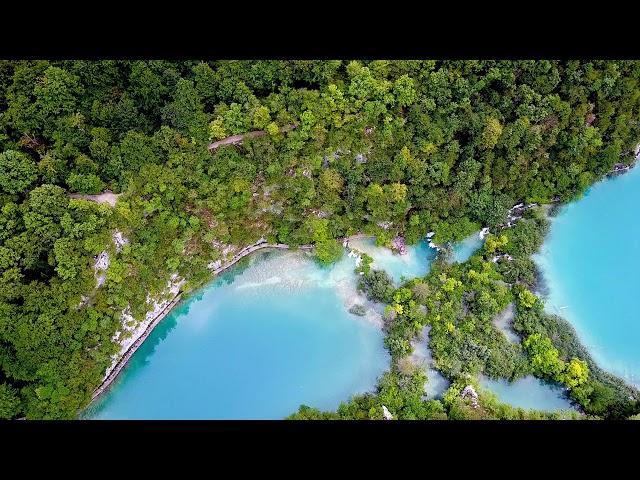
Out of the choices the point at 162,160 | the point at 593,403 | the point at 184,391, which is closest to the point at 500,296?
the point at 593,403

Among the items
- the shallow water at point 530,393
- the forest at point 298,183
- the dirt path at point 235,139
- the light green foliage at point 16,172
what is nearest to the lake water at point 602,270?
the forest at point 298,183

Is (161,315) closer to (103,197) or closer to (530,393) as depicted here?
(103,197)

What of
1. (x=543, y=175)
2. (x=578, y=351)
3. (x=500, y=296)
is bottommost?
(x=578, y=351)

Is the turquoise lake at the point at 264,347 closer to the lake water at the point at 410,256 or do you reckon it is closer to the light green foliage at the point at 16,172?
the lake water at the point at 410,256

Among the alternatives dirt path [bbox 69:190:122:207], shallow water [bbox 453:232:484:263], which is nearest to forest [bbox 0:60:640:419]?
dirt path [bbox 69:190:122:207]

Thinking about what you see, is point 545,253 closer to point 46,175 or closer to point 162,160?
point 162,160

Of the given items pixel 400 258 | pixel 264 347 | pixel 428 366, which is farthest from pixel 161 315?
pixel 428 366
